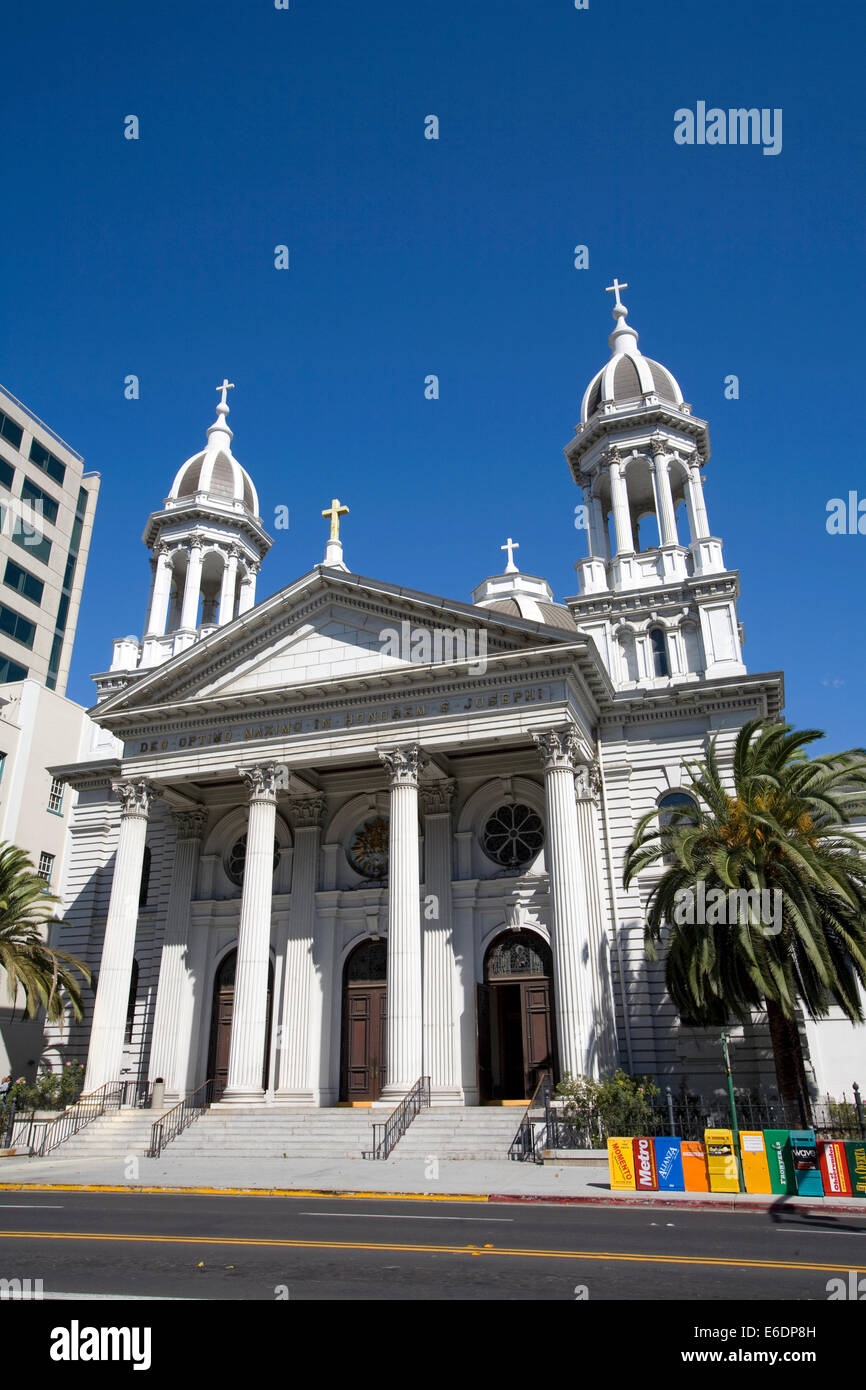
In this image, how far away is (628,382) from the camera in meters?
41.0

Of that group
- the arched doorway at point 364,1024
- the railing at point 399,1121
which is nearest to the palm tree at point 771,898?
the railing at point 399,1121

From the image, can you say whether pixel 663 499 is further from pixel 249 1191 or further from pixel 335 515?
pixel 249 1191

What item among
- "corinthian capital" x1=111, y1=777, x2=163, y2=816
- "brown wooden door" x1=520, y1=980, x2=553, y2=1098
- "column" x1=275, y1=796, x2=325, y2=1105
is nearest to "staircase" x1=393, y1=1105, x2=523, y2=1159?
"brown wooden door" x1=520, y1=980, x2=553, y2=1098

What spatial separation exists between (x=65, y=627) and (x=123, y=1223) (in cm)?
5233

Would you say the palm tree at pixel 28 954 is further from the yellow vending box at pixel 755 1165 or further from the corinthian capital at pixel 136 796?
the yellow vending box at pixel 755 1165

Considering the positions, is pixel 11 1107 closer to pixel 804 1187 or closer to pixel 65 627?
pixel 804 1187

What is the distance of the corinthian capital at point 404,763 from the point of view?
28.9 metres

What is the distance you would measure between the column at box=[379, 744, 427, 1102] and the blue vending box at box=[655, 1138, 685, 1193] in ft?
30.8

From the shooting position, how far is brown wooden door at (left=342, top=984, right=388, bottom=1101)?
3097 centimetres

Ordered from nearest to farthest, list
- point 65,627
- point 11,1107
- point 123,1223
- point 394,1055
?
1. point 123,1223
2. point 394,1055
3. point 11,1107
4. point 65,627

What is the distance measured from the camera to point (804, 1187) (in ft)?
53.8

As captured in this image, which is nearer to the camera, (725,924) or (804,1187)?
(804,1187)

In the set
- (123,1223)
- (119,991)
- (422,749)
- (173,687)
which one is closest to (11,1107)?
(119,991)

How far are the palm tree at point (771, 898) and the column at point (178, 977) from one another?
16811 millimetres
